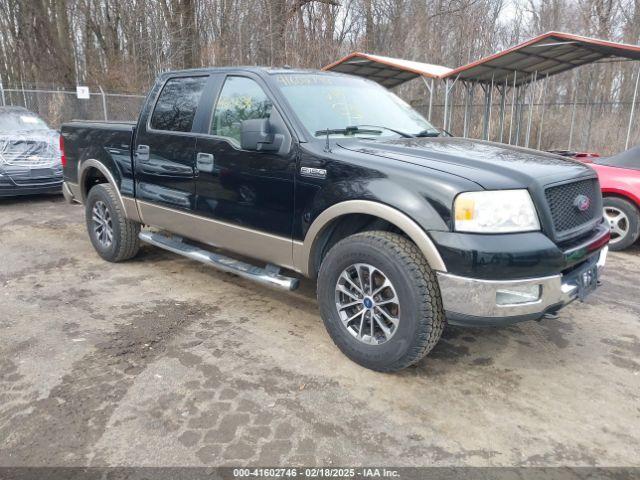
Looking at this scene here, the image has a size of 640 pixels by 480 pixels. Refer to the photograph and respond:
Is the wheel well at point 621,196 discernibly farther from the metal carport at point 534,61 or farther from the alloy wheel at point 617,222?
the metal carport at point 534,61

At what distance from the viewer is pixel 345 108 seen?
13.3 ft

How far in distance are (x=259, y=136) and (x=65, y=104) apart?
1655cm

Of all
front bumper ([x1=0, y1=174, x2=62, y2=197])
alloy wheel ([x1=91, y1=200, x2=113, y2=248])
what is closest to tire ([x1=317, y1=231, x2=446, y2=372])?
alloy wheel ([x1=91, y1=200, x2=113, y2=248])

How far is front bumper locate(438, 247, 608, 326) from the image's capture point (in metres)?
2.84

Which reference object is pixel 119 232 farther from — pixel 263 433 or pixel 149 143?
pixel 263 433

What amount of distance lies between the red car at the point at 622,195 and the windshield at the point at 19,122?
962 cm

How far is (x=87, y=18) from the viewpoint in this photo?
67.5 ft

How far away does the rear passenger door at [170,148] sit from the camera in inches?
173

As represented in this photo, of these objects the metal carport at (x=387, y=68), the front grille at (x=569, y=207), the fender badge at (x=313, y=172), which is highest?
the metal carport at (x=387, y=68)

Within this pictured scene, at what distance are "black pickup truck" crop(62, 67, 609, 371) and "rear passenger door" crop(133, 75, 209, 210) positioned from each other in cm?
2

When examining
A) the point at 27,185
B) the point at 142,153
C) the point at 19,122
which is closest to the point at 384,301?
the point at 142,153

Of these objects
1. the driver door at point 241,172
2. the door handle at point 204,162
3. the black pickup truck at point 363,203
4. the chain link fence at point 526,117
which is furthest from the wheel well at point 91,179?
the chain link fence at point 526,117

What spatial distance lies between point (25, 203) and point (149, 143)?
212 inches

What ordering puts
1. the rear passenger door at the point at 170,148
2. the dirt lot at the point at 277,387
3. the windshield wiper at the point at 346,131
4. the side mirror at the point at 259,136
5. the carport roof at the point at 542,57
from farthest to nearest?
the carport roof at the point at 542,57, the rear passenger door at the point at 170,148, the windshield wiper at the point at 346,131, the side mirror at the point at 259,136, the dirt lot at the point at 277,387
